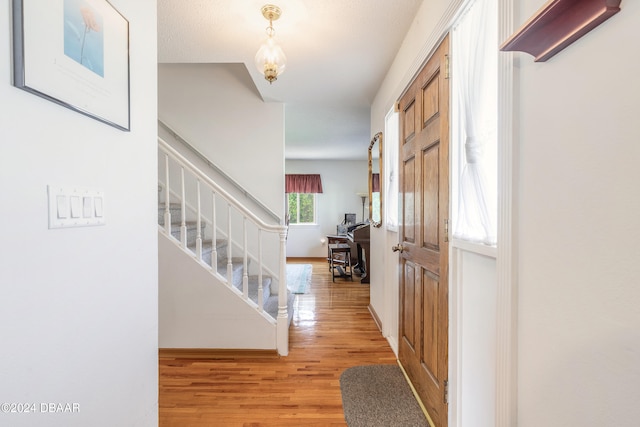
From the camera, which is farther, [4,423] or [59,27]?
[59,27]

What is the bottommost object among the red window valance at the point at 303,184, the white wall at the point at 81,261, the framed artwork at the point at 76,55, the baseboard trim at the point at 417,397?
the baseboard trim at the point at 417,397

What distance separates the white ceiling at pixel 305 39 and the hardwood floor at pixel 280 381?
2435 millimetres

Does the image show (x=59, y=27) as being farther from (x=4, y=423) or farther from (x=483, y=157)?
(x=483, y=157)

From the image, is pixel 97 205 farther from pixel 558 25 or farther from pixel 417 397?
pixel 417 397

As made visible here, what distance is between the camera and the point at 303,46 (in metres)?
2.18

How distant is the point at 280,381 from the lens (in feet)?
6.63

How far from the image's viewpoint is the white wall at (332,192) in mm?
7359

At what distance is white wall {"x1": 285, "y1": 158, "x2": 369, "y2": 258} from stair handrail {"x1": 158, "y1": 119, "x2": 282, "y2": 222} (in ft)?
12.9

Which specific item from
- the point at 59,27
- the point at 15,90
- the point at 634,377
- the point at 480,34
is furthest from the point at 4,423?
the point at 480,34

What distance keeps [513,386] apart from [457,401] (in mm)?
561

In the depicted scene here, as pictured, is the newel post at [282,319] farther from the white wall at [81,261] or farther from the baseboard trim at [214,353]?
the white wall at [81,261]

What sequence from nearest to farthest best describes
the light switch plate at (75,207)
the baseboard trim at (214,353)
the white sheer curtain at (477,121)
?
the light switch plate at (75,207) → the white sheer curtain at (477,121) → the baseboard trim at (214,353)

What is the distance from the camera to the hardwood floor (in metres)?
1.68

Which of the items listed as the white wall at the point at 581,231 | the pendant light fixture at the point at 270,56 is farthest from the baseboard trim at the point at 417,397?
the pendant light fixture at the point at 270,56
